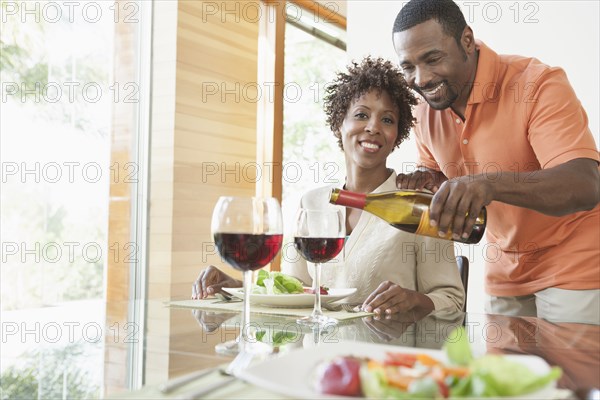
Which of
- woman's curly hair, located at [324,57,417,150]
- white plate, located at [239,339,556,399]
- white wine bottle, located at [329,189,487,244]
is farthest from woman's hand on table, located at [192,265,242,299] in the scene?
white plate, located at [239,339,556,399]

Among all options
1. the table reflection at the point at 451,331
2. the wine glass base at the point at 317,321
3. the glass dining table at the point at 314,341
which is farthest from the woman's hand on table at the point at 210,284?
the wine glass base at the point at 317,321

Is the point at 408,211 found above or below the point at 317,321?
above

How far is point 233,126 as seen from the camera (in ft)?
13.1

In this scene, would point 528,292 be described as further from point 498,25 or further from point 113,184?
point 113,184

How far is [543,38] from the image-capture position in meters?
3.10

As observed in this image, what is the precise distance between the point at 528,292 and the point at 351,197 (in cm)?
83

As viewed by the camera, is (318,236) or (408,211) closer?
(318,236)

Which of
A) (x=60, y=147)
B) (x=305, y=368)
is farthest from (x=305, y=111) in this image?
(x=305, y=368)

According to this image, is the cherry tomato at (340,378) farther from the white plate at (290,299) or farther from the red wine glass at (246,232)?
the white plate at (290,299)

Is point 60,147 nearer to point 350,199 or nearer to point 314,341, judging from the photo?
point 350,199

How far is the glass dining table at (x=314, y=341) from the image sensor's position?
0.60 metres

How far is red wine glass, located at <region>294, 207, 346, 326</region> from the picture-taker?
1.07 metres

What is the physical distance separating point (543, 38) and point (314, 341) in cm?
267

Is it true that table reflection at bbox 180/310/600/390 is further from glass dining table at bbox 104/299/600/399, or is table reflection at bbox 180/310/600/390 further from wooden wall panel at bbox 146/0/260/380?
wooden wall panel at bbox 146/0/260/380
